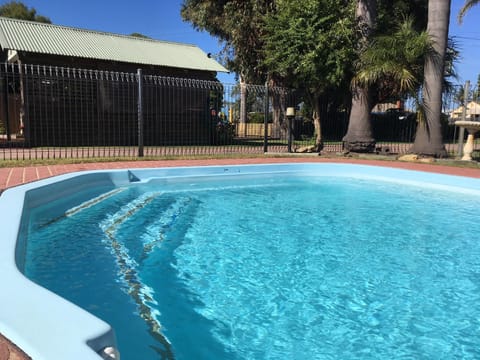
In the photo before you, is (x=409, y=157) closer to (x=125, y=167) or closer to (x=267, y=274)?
(x=125, y=167)

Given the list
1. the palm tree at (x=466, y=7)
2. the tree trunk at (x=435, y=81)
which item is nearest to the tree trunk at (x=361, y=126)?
the tree trunk at (x=435, y=81)

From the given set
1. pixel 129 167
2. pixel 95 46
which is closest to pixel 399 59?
pixel 129 167

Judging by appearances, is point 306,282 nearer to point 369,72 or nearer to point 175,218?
point 175,218

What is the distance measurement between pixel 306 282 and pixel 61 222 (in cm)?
339

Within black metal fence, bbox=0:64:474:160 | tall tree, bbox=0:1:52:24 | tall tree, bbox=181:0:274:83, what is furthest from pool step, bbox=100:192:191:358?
tall tree, bbox=0:1:52:24

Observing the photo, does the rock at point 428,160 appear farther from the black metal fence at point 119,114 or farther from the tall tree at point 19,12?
the tall tree at point 19,12

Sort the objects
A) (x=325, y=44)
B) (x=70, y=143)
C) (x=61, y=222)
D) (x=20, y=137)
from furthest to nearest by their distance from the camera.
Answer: (x=20, y=137), (x=70, y=143), (x=325, y=44), (x=61, y=222)

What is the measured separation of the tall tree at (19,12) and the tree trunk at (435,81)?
29.9 meters

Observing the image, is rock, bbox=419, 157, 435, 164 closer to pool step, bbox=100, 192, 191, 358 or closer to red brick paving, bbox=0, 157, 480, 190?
red brick paving, bbox=0, 157, 480, 190

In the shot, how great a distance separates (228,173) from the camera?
30.7ft

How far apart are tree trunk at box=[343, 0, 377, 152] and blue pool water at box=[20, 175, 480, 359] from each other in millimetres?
6083

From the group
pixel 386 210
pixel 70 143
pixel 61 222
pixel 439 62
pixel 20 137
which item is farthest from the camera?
pixel 20 137

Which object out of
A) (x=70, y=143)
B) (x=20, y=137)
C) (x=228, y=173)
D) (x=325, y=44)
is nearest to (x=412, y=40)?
(x=325, y=44)

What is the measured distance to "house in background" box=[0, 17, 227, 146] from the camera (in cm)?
1328
